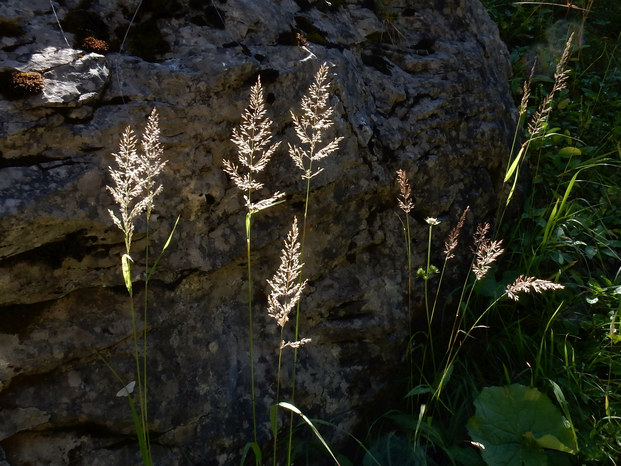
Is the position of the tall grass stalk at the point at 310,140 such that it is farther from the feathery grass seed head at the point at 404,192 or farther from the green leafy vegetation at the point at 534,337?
the green leafy vegetation at the point at 534,337

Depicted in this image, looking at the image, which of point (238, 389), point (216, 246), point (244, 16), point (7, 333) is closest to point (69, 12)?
point (244, 16)

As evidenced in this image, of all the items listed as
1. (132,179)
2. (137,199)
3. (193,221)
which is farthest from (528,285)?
(137,199)

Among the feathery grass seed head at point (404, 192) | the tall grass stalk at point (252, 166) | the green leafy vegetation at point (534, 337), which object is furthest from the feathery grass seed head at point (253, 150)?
the green leafy vegetation at point (534, 337)

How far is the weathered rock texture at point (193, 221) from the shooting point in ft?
6.64

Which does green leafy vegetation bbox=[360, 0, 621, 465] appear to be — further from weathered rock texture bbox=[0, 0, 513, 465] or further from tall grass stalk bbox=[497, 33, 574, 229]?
weathered rock texture bbox=[0, 0, 513, 465]

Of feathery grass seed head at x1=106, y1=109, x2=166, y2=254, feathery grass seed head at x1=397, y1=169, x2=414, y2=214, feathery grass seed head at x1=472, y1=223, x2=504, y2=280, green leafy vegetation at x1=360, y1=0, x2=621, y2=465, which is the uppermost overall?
feathery grass seed head at x1=106, y1=109, x2=166, y2=254

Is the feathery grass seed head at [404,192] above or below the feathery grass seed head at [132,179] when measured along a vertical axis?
below

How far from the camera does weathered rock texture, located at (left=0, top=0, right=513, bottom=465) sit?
202 cm

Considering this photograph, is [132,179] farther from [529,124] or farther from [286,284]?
[529,124]

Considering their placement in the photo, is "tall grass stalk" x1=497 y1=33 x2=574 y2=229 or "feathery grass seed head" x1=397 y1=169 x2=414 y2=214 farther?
"tall grass stalk" x1=497 y1=33 x2=574 y2=229

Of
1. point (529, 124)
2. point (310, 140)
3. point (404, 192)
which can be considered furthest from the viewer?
point (529, 124)

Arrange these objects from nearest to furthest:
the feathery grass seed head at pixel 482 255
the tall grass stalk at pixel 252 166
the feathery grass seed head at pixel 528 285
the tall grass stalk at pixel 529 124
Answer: the tall grass stalk at pixel 252 166 < the feathery grass seed head at pixel 528 285 < the feathery grass seed head at pixel 482 255 < the tall grass stalk at pixel 529 124

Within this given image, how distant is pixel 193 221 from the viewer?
2.30 metres

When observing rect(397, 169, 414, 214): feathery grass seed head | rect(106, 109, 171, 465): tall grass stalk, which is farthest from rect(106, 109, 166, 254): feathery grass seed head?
rect(397, 169, 414, 214): feathery grass seed head
